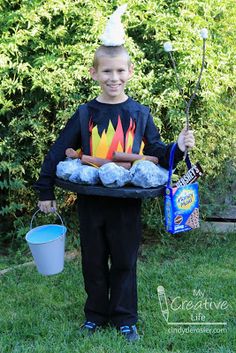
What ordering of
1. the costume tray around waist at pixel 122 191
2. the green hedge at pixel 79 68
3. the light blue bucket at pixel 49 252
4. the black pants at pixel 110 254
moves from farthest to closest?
the green hedge at pixel 79 68, the light blue bucket at pixel 49 252, the black pants at pixel 110 254, the costume tray around waist at pixel 122 191

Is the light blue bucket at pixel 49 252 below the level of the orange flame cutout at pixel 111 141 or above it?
below

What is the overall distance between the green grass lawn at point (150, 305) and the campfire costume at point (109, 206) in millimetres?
205

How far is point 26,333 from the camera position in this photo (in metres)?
3.22

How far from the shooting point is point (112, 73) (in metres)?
2.79

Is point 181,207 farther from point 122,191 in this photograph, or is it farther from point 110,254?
point 110,254

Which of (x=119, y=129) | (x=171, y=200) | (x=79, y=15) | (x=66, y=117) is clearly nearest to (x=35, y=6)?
(x=79, y=15)

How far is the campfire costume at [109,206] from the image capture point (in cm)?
285

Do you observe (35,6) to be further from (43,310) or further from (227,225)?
(227,225)

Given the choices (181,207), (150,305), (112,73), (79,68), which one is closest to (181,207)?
(181,207)

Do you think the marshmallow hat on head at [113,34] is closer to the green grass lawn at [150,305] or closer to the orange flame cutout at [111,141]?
the orange flame cutout at [111,141]

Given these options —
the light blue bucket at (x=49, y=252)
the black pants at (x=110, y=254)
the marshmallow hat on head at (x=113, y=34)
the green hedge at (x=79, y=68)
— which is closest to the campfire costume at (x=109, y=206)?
the black pants at (x=110, y=254)

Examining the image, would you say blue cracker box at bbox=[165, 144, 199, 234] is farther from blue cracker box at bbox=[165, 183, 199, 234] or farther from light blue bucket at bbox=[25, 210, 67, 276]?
light blue bucket at bbox=[25, 210, 67, 276]

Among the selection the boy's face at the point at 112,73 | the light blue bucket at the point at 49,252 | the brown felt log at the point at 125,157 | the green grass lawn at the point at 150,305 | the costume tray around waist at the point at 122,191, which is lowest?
the green grass lawn at the point at 150,305

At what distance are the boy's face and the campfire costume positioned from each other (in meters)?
0.09
